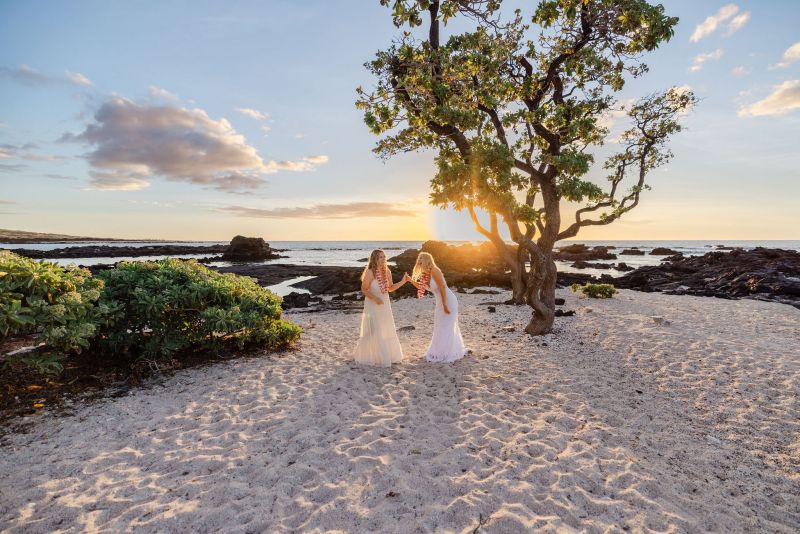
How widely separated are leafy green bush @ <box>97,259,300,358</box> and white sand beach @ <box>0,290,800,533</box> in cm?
94

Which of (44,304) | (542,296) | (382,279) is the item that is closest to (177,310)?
(44,304)

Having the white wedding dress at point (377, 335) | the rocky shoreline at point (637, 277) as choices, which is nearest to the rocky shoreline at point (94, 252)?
the rocky shoreline at point (637, 277)

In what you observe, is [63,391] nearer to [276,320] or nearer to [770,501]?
[276,320]

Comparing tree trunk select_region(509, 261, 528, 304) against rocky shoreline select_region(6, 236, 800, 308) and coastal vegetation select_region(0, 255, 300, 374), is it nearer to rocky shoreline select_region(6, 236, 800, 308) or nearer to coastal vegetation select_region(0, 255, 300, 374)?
rocky shoreline select_region(6, 236, 800, 308)

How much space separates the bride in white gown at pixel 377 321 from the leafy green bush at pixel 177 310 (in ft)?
9.17

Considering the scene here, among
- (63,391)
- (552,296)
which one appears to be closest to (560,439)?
(552,296)

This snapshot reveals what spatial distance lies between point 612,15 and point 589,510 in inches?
466

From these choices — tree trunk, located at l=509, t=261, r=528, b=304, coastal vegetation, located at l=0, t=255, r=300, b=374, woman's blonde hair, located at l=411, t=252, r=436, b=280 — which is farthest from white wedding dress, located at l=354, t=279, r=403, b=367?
tree trunk, located at l=509, t=261, r=528, b=304

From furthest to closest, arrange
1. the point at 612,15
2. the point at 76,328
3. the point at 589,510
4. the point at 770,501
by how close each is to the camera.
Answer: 1. the point at 612,15
2. the point at 76,328
3. the point at 770,501
4. the point at 589,510

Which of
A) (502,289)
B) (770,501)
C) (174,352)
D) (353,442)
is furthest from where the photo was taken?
(502,289)

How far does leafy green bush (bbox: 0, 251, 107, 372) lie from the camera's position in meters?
5.63

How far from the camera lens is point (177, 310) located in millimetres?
8711

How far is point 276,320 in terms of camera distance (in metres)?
10.6

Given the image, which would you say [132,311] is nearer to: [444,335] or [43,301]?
[43,301]
